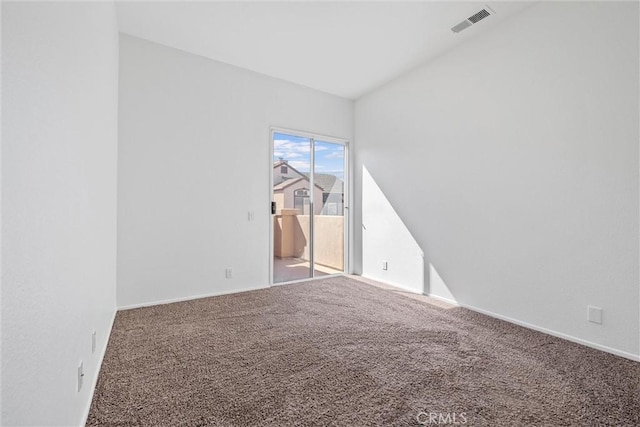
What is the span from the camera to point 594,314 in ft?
7.54

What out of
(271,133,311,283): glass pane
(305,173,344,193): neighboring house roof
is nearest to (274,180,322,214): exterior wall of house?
(271,133,311,283): glass pane

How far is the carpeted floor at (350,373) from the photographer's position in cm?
153

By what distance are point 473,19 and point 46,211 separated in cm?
346

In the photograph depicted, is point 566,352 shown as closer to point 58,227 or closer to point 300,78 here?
point 58,227

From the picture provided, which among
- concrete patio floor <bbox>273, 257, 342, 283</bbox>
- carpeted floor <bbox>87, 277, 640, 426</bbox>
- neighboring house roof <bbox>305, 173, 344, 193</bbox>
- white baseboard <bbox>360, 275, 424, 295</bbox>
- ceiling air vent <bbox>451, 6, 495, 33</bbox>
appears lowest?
carpeted floor <bbox>87, 277, 640, 426</bbox>

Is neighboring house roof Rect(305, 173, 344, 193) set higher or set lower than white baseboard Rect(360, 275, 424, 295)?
higher

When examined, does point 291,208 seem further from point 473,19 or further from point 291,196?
point 473,19

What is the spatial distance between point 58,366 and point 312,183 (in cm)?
363

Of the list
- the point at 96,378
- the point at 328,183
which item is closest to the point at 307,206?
the point at 328,183

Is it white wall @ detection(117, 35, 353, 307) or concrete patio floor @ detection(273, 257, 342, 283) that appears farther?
concrete patio floor @ detection(273, 257, 342, 283)

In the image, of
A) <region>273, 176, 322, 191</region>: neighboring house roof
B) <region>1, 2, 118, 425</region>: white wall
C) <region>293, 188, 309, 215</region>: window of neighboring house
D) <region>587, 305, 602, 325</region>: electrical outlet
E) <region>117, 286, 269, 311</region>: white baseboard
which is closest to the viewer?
<region>1, 2, 118, 425</region>: white wall

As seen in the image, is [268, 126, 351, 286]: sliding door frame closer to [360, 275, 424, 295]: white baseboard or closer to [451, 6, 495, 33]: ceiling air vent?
[360, 275, 424, 295]: white baseboard

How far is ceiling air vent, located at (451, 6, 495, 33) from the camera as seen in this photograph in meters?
2.70

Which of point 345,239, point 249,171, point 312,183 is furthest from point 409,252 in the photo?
point 249,171
